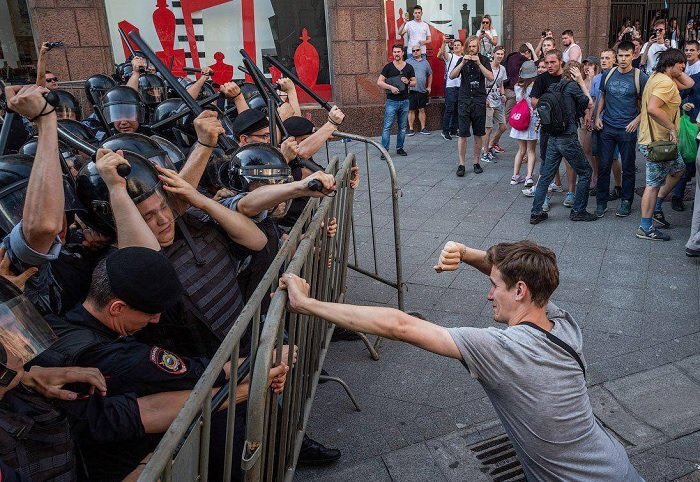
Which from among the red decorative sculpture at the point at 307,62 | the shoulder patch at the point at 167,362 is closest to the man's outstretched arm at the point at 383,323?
the shoulder patch at the point at 167,362

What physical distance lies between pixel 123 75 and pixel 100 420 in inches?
276

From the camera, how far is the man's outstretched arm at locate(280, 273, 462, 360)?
2324 mm

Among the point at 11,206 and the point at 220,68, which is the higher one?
the point at 220,68

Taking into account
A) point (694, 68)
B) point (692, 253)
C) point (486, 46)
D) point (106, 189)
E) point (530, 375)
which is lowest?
point (692, 253)

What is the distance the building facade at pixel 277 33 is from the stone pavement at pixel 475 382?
18.0 feet

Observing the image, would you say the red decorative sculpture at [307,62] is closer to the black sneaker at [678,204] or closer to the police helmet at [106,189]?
the black sneaker at [678,204]

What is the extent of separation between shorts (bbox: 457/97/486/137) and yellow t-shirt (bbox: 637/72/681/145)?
9.56 ft

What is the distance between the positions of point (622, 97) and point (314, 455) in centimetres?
556

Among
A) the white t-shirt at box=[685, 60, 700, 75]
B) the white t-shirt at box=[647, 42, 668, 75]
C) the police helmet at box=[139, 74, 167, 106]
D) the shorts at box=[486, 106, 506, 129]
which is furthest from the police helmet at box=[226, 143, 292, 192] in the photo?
the white t-shirt at box=[647, 42, 668, 75]

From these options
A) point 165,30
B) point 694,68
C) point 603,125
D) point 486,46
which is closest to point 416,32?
point 486,46

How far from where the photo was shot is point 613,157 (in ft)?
24.1

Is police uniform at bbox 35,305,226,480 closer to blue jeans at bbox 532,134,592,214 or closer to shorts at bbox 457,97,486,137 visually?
blue jeans at bbox 532,134,592,214

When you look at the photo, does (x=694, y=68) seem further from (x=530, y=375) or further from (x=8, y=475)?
(x=8, y=475)

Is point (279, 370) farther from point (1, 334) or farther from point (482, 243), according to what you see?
point (482, 243)
